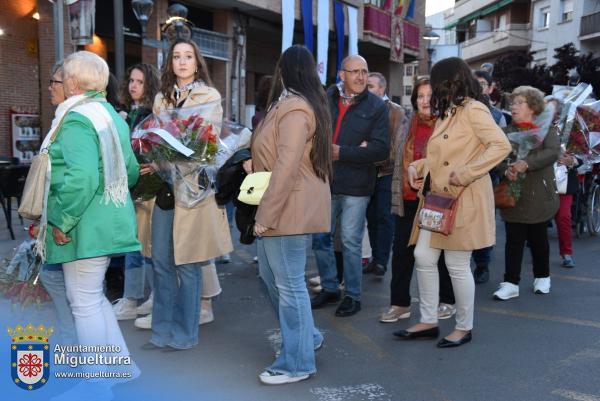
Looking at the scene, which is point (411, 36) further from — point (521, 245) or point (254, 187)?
point (254, 187)

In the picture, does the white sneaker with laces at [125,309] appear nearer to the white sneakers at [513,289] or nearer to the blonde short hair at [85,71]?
the blonde short hair at [85,71]

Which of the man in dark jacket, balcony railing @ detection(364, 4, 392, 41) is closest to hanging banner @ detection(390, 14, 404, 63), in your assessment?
balcony railing @ detection(364, 4, 392, 41)

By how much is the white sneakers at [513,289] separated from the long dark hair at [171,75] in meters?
3.26

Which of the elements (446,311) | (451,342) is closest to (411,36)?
(446,311)

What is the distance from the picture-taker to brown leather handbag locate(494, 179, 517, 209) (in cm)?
561

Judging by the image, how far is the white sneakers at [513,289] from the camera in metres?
5.65

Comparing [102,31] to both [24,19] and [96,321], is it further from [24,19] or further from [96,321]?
[96,321]

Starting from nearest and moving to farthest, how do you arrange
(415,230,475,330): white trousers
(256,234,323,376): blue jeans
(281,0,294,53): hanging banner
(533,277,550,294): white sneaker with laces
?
(256,234,323,376): blue jeans, (415,230,475,330): white trousers, (533,277,550,294): white sneaker with laces, (281,0,294,53): hanging banner

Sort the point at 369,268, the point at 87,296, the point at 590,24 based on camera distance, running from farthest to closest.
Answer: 1. the point at 590,24
2. the point at 369,268
3. the point at 87,296

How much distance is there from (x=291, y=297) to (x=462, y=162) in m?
1.52

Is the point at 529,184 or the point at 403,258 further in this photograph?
the point at 529,184

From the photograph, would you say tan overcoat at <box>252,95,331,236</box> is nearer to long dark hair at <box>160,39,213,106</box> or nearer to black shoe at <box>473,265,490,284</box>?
long dark hair at <box>160,39,213,106</box>

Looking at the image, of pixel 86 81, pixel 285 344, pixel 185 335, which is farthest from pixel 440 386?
pixel 86 81

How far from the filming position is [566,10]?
35.0 m
